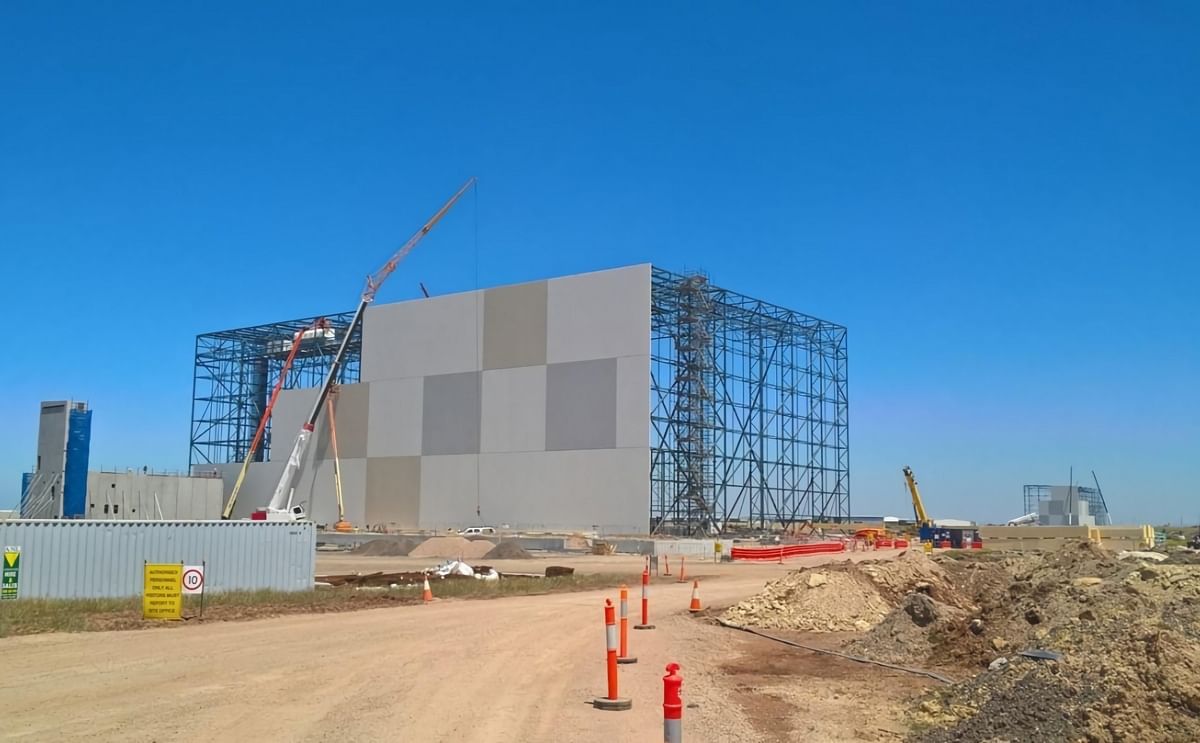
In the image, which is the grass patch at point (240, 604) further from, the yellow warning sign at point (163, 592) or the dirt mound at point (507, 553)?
the dirt mound at point (507, 553)

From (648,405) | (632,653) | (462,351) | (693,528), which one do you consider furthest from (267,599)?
(462,351)

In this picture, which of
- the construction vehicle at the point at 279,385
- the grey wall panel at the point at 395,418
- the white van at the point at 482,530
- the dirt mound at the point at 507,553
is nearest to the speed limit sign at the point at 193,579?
the dirt mound at the point at 507,553

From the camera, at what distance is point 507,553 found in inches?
2140

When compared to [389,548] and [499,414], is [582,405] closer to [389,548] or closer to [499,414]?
[499,414]

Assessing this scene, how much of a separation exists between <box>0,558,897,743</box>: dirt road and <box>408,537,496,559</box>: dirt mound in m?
34.2

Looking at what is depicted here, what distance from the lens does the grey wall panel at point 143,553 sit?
22656mm

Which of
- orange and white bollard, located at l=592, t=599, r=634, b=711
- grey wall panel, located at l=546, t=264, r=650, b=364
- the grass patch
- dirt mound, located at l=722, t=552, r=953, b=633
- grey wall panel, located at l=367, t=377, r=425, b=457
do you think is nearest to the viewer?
orange and white bollard, located at l=592, t=599, r=634, b=711

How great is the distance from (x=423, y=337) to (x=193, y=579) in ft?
193

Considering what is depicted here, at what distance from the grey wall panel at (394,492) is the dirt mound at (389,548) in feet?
51.6

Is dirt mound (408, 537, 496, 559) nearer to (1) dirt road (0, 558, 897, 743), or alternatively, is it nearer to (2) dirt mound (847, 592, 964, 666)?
(1) dirt road (0, 558, 897, 743)

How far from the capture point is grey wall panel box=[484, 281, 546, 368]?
71.1 meters

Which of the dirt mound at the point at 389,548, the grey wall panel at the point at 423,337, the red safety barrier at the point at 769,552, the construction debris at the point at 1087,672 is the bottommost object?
the dirt mound at the point at 389,548

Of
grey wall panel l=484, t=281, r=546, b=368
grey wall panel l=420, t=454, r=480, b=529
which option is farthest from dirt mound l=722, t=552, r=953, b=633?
grey wall panel l=420, t=454, r=480, b=529

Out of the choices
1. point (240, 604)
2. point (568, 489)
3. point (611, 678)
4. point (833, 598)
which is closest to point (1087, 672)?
point (611, 678)
